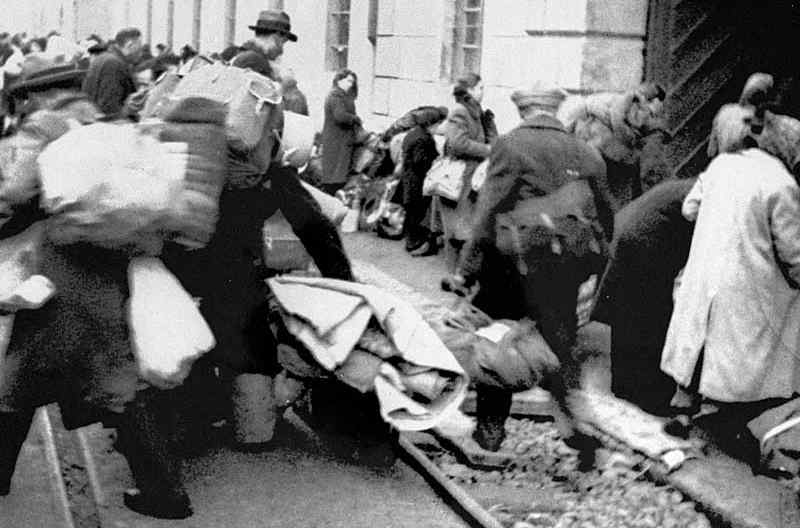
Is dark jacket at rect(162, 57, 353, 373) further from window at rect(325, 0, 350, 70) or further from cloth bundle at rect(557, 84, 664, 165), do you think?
window at rect(325, 0, 350, 70)

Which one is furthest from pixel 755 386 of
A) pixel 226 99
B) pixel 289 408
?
pixel 226 99

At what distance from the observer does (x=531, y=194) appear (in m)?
7.80

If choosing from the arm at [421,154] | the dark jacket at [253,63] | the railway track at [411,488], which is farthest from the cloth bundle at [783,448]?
the arm at [421,154]

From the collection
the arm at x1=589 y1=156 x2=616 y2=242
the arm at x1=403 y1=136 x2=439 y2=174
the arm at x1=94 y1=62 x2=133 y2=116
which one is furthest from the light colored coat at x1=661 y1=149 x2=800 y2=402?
the arm at x1=403 y1=136 x2=439 y2=174

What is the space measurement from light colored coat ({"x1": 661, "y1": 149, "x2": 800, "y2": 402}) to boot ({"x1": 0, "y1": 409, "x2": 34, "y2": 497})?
3.54 metres

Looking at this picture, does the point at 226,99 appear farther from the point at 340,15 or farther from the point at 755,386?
the point at 340,15

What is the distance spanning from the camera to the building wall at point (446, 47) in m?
13.9

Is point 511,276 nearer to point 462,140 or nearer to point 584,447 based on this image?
point 584,447

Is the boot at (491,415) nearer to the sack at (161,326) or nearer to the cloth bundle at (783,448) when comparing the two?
the cloth bundle at (783,448)

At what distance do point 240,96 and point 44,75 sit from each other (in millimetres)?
897

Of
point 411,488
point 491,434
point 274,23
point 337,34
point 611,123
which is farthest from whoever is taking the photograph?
point 337,34

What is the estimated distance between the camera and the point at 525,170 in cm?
779

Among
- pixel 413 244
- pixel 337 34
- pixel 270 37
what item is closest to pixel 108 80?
pixel 270 37

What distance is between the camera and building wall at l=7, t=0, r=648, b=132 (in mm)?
13898
